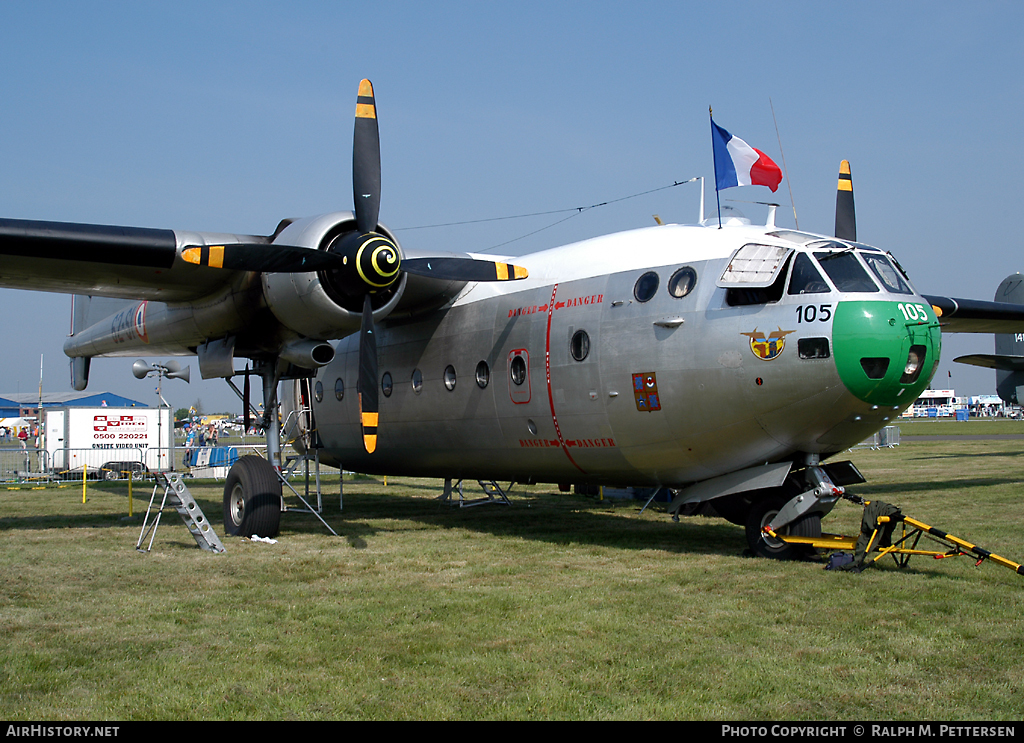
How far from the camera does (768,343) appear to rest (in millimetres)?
9117

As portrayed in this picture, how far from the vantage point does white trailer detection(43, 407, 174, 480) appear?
102ft

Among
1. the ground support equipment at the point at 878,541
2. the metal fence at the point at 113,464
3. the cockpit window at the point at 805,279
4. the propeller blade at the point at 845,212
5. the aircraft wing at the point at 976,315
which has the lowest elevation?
the metal fence at the point at 113,464

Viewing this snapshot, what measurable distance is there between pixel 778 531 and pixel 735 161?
5.02 meters

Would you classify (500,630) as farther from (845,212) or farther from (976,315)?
(976,315)

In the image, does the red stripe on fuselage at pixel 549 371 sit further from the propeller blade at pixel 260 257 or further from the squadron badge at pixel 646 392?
the propeller blade at pixel 260 257

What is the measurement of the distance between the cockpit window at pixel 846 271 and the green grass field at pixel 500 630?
3108mm

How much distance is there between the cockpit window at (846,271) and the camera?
9.02 metres

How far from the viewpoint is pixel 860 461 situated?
29.8 m

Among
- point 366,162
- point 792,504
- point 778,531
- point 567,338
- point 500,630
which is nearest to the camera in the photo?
point 500,630

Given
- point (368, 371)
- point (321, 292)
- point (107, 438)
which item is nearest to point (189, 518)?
point (368, 371)

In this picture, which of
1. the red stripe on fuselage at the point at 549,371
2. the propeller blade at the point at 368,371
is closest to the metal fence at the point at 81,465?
the propeller blade at the point at 368,371

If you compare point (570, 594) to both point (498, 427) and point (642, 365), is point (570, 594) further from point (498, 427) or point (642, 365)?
point (498, 427)
